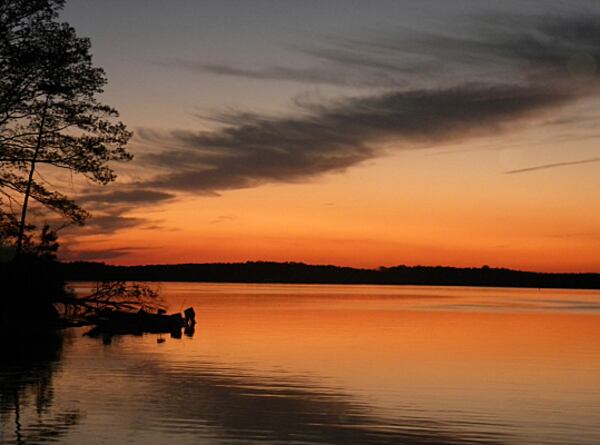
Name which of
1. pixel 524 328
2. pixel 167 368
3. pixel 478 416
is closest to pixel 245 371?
pixel 167 368

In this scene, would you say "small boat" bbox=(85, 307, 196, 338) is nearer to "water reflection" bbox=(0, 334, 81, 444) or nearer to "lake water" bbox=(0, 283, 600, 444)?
"lake water" bbox=(0, 283, 600, 444)

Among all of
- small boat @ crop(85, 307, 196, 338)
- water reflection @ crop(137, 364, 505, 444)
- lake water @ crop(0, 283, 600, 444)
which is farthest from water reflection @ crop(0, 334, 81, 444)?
small boat @ crop(85, 307, 196, 338)

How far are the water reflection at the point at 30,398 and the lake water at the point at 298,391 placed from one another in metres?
0.05

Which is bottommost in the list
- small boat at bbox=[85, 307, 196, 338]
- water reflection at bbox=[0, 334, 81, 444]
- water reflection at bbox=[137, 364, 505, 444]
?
water reflection at bbox=[137, 364, 505, 444]

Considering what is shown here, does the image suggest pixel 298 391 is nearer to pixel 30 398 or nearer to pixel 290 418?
pixel 290 418

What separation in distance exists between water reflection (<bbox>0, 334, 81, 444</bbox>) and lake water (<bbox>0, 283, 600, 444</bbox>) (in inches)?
2.0

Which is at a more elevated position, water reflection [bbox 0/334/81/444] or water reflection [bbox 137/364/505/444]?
water reflection [bbox 0/334/81/444]

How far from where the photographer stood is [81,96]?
3762cm

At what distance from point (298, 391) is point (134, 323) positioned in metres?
31.9

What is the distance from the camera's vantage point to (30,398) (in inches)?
1022

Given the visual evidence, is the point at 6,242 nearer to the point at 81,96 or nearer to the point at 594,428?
the point at 81,96

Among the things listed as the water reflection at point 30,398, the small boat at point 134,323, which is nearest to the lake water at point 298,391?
the water reflection at point 30,398

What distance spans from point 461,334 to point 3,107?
1554 inches

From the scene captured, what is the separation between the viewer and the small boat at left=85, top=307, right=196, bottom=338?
5603 cm
